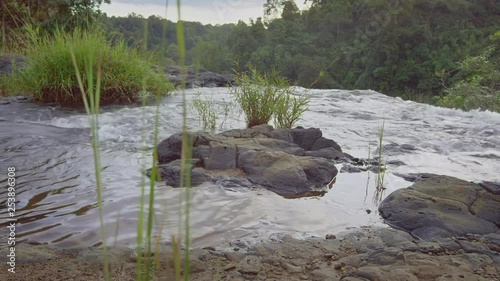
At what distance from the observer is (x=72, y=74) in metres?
6.95

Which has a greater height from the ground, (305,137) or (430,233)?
(305,137)

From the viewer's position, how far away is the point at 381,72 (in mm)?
24781

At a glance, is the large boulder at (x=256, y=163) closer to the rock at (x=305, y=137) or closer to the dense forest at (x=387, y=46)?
the rock at (x=305, y=137)

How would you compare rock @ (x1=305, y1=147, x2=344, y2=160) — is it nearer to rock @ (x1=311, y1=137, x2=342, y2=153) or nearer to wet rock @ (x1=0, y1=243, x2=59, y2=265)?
rock @ (x1=311, y1=137, x2=342, y2=153)

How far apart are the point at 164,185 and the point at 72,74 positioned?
434cm

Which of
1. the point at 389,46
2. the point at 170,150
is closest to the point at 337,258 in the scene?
the point at 170,150

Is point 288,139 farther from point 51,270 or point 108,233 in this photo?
point 51,270

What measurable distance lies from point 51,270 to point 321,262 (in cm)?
122

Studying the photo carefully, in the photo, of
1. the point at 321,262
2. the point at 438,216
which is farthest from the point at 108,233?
the point at 438,216

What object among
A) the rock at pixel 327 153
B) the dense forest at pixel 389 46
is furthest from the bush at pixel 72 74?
the dense forest at pixel 389 46

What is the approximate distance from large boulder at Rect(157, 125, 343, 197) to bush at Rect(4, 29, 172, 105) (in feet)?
8.78

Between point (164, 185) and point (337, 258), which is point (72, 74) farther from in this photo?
point (337, 258)

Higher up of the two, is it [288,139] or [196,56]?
[196,56]

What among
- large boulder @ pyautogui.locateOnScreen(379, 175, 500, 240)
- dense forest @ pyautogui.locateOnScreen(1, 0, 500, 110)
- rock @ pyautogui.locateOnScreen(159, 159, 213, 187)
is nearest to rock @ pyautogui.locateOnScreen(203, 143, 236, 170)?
rock @ pyautogui.locateOnScreen(159, 159, 213, 187)
